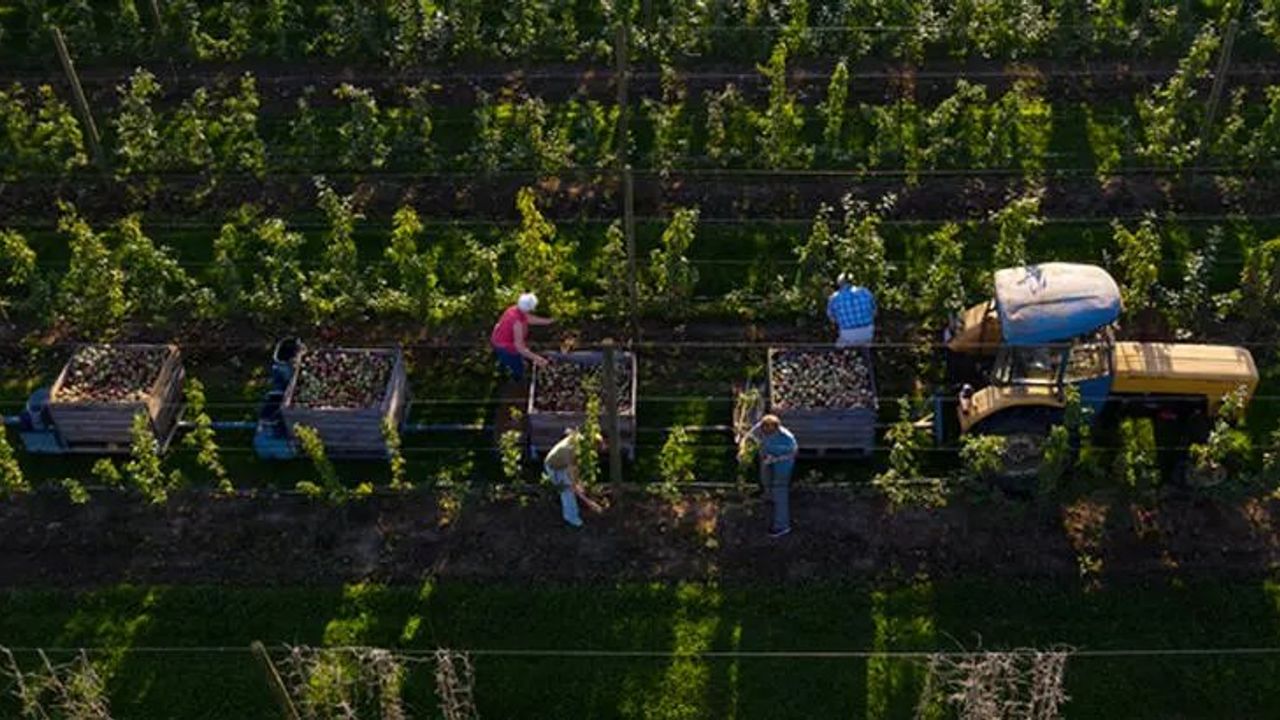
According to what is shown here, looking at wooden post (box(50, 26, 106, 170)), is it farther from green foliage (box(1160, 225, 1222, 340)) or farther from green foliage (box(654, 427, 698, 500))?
green foliage (box(1160, 225, 1222, 340))

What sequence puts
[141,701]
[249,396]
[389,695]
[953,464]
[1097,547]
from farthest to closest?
1. [249,396]
2. [953,464]
3. [1097,547]
4. [141,701]
5. [389,695]

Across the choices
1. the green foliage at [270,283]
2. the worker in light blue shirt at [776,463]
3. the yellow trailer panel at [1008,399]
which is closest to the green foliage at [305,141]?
the green foliage at [270,283]

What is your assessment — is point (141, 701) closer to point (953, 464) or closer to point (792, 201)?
point (953, 464)

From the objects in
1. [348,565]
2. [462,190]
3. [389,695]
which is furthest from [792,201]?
[389,695]

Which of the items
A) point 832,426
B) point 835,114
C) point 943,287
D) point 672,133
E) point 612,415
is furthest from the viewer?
point 672,133

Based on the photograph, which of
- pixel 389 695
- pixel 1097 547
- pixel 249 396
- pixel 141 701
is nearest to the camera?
pixel 389 695

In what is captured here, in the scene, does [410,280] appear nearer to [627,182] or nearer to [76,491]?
[627,182]

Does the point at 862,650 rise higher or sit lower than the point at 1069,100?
lower

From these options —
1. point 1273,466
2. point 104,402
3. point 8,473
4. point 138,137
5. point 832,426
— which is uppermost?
point 138,137

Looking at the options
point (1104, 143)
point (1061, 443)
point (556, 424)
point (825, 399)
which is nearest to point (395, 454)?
point (556, 424)
